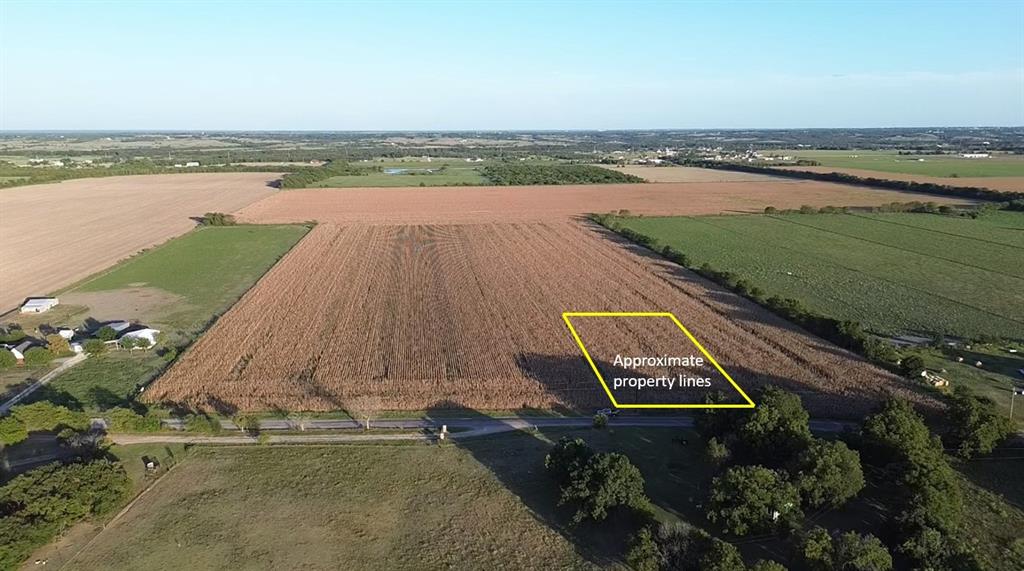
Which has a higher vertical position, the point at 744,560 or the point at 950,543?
the point at 950,543

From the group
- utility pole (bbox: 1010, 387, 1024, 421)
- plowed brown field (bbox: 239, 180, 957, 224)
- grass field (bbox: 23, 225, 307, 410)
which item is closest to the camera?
utility pole (bbox: 1010, 387, 1024, 421)

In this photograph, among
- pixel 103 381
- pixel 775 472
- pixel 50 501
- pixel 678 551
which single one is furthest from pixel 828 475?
pixel 103 381

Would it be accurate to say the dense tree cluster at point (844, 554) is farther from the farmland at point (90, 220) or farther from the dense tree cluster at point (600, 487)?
the farmland at point (90, 220)

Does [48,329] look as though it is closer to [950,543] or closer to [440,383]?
[440,383]

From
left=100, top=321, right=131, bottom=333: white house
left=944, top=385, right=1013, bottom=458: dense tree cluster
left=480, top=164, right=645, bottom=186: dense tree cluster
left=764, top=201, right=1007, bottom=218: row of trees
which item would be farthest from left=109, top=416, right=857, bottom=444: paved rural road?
left=480, top=164, right=645, bottom=186: dense tree cluster

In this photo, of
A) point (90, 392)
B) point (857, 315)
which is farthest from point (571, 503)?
point (857, 315)

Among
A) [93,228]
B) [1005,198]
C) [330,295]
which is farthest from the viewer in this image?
[1005,198]

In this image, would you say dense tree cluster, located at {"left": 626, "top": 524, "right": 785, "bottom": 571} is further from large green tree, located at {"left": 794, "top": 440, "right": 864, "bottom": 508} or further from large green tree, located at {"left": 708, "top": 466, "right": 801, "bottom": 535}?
large green tree, located at {"left": 794, "top": 440, "right": 864, "bottom": 508}

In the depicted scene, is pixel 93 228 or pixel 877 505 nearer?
pixel 877 505
